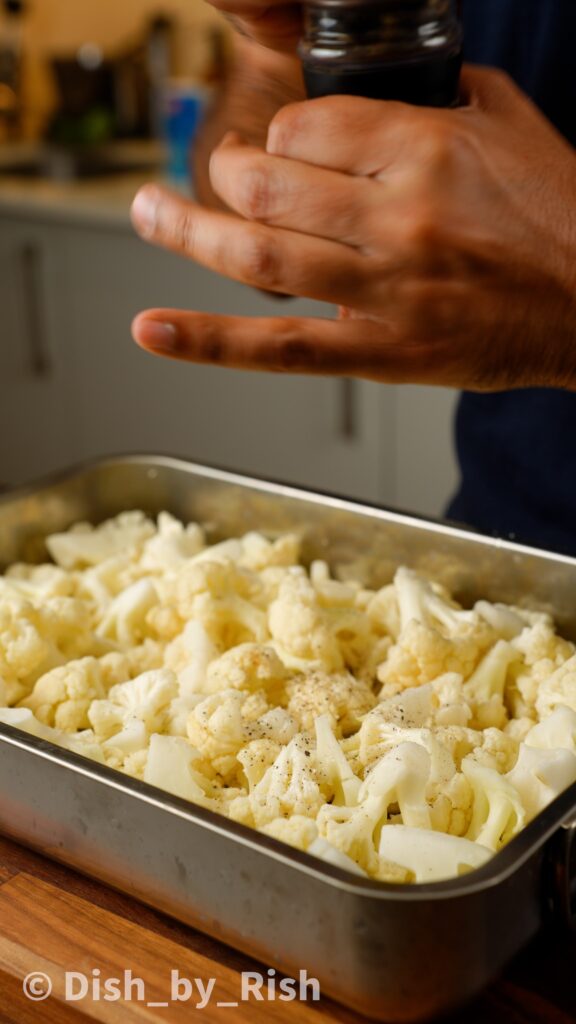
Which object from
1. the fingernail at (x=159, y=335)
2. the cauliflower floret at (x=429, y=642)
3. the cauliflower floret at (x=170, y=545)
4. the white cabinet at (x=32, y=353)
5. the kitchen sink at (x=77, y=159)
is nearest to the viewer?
the fingernail at (x=159, y=335)

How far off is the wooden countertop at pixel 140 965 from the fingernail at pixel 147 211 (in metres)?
0.43

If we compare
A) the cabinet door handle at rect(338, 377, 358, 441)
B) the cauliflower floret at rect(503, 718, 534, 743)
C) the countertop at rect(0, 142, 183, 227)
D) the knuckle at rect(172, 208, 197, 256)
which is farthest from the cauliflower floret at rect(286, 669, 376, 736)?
the countertop at rect(0, 142, 183, 227)

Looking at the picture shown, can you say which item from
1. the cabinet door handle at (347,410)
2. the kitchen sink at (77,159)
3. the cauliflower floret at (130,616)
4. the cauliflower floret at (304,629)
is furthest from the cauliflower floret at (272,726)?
the kitchen sink at (77,159)

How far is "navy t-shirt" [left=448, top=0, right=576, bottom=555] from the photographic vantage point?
1.33 meters

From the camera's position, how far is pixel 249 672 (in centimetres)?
91

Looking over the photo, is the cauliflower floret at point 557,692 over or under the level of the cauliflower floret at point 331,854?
under

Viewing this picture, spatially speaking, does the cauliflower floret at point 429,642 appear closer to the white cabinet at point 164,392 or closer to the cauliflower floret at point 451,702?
the cauliflower floret at point 451,702

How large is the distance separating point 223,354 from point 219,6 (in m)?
0.22

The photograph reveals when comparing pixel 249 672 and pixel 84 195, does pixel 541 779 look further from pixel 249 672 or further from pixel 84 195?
pixel 84 195

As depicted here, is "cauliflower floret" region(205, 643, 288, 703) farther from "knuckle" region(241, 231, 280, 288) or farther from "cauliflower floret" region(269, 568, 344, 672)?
"knuckle" region(241, 231, 280, 288)

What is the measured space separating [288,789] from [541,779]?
161 millimetres

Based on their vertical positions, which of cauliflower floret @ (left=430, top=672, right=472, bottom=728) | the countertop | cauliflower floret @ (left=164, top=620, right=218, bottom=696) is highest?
cauliflower floret @ (left=430, top=672, right=472, bottom=728)

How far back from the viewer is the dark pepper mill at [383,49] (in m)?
0.66

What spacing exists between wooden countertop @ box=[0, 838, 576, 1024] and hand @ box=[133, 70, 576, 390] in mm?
351
